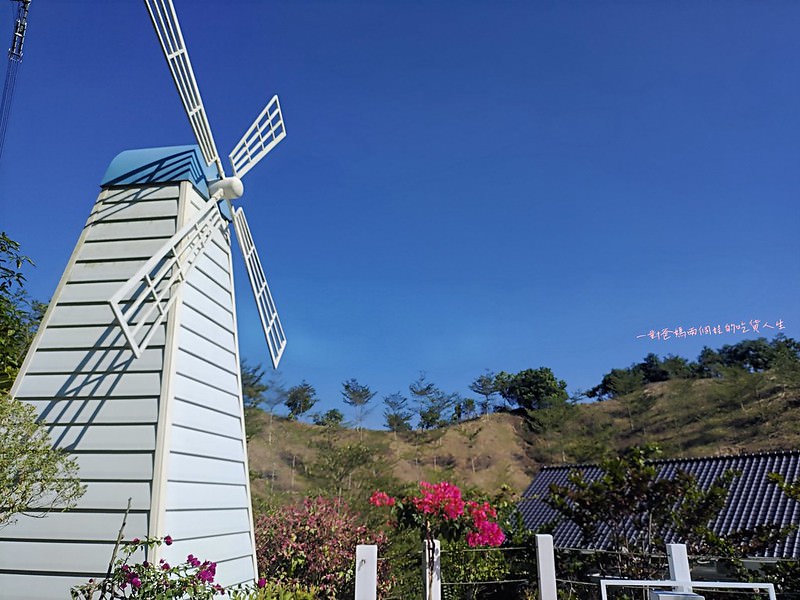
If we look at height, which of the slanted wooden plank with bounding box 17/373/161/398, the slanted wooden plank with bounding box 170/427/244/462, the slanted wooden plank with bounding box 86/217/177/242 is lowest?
the slanted wooden plank with bounding box 170/427/244/462

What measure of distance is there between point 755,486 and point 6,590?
1374 centimetres

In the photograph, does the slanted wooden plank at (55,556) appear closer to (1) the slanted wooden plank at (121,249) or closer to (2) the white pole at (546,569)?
(1) the slanted wooden plank at (121,249)

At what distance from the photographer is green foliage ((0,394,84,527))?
317 cm

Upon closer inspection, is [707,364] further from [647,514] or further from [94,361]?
[94,361]

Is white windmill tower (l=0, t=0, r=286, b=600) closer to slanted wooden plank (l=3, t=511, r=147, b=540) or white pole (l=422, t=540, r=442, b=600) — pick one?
slanted wooden plank (l=3, t=511, r=147, b=540)

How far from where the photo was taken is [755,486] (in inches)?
467

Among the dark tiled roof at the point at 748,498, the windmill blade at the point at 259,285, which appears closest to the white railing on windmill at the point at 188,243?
the windmill blade at the point at 259,285

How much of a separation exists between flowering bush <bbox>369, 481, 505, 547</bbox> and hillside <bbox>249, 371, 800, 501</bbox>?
728 inches

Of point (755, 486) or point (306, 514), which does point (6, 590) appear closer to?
point (306, 514)

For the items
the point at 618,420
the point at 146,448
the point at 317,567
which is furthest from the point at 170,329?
the point at 618,420

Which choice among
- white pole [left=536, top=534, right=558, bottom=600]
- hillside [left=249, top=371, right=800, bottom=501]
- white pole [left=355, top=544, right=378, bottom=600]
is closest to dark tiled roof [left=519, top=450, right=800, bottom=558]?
white pole [left=536, top=534, right=558, bottom=600]

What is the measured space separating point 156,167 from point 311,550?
14.6 feet

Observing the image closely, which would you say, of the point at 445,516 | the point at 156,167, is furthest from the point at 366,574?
the point at 156,167

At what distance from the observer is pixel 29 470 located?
10.6 ft
